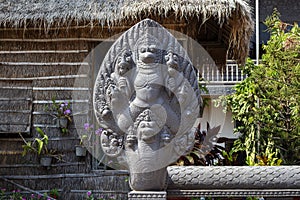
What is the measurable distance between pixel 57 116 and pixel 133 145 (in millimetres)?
3920

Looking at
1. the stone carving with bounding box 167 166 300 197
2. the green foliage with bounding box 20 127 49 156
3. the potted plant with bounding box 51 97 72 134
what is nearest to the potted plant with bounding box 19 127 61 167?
the green foliage with bounding box 20 127 49 156

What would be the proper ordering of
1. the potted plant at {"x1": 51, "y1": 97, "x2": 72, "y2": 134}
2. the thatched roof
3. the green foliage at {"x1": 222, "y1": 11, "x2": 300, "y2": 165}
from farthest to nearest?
the green foliage at {"x1": 222, "y1": 11, "x2": 300, "y2": 165}
the potted plant at {"x1": 51, "y1": 97, "x2": 72, "y2": 134}
the thatched roof

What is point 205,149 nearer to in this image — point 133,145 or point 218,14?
point 218,14

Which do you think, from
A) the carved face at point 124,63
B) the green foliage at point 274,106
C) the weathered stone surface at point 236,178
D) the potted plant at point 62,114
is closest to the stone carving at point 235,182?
the weathered stone surface at point 236,178

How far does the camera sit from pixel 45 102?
5.66 metres

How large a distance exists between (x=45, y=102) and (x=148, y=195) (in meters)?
4.10

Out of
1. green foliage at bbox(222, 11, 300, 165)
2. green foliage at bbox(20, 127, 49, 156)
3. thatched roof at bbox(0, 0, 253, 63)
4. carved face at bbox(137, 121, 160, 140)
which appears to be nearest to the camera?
carved face at bbox(137, 121, 160, 140)

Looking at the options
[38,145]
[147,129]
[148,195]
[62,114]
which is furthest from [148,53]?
[38,145]

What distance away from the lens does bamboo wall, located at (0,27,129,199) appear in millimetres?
5566

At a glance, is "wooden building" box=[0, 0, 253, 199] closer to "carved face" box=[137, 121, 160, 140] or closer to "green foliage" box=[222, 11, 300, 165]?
"green foliage" box=[222, 11, 300, 165]

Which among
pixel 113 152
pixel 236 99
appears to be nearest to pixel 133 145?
pixel 113 152

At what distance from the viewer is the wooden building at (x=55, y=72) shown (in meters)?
5.46

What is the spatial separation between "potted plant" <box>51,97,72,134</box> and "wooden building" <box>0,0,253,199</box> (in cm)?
8

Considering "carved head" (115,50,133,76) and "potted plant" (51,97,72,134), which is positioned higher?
"carved head" (115,50,133,76)
